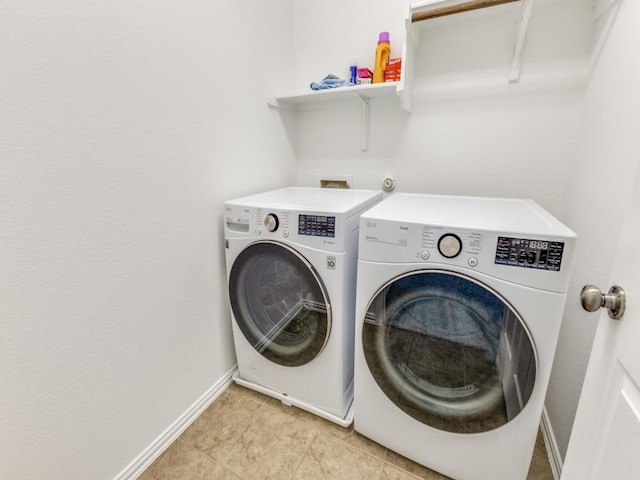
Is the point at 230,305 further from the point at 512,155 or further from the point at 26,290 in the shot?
the point at 512,155

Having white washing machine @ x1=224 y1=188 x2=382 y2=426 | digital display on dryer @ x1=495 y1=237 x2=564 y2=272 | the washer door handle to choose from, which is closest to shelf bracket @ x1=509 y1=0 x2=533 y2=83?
white washing machine @ x1=224 y1=188 x2=382 y2=426

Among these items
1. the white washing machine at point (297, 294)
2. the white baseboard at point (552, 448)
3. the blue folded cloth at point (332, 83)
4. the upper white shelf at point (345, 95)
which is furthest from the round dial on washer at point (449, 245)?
the blue folded cloth at point (332, 83)

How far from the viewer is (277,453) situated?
1.22 m

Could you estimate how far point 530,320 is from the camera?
2.76 feet

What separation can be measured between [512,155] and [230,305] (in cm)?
155

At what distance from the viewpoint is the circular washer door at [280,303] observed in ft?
3.92

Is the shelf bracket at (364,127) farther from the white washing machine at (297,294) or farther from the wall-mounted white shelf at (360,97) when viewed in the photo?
the white washing machine at (297,294)

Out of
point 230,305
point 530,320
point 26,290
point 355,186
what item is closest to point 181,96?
point 26,290

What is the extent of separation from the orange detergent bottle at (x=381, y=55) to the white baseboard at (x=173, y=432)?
1.73m

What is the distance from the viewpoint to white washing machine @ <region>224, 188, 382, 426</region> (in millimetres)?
1136

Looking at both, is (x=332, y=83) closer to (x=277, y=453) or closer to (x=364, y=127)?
(x=364, y=127)

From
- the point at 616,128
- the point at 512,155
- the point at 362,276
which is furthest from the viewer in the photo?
the point at 512,155

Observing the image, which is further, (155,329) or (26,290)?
(155,329)

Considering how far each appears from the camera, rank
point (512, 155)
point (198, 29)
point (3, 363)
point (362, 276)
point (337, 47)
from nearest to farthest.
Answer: point (3, 363), point (362, 276), point (198, 29), point (512, 155), point (337, 47)
